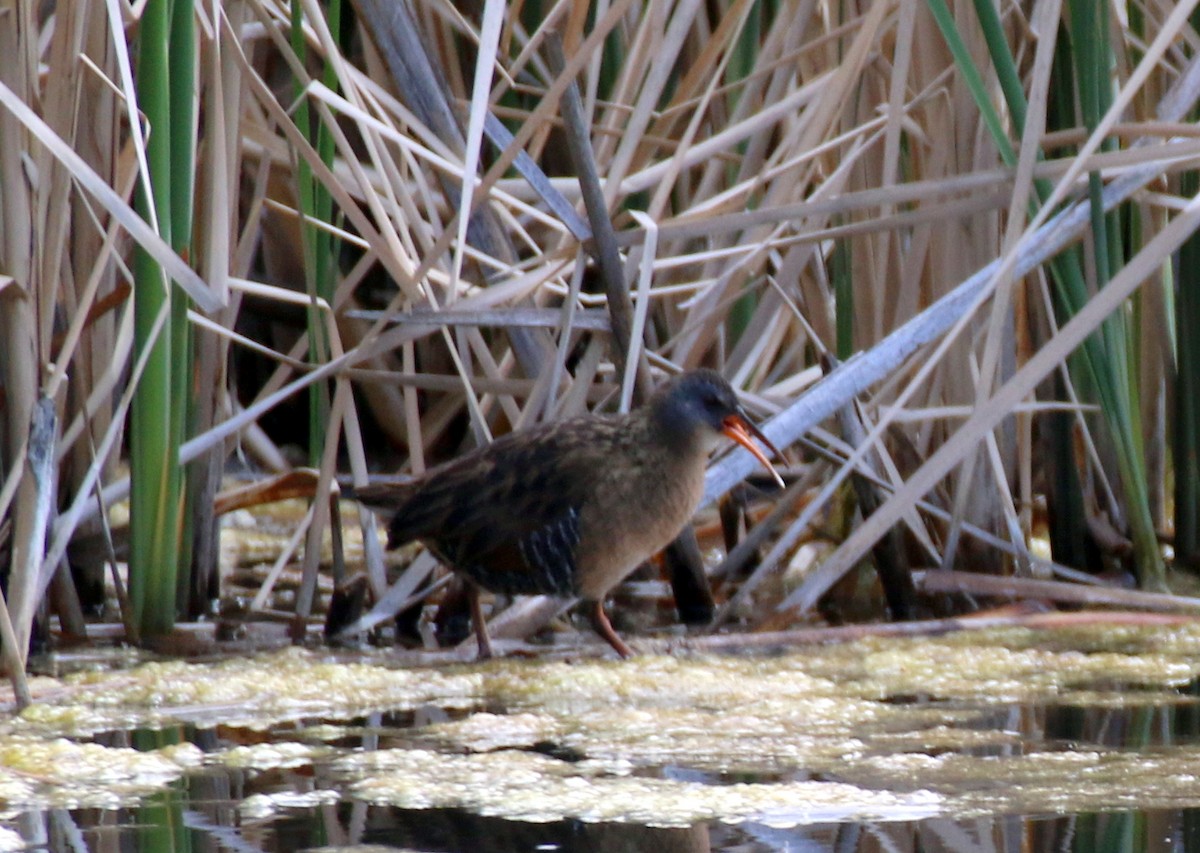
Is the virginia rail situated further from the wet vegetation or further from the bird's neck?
the wet vegetation

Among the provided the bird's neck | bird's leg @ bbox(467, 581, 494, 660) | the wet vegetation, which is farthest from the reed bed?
bird's leg @ bbox(467, 581, 494, 660)

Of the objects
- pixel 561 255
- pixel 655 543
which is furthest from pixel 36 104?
pixel 655 543

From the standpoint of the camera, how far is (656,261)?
13.1 ft

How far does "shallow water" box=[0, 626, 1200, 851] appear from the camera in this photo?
88.2 inches

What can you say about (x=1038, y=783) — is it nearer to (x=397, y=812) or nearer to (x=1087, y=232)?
(x=397, y=812)

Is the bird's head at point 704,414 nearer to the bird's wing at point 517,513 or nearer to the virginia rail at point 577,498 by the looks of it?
the virginia rail at point 577,498

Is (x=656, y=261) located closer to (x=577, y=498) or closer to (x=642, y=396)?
(x=642, y=396)

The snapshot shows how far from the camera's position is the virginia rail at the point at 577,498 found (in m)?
3.70

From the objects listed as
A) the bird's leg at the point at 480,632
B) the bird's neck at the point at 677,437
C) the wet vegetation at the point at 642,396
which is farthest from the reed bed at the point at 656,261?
the bird's leg at the point at 480,632

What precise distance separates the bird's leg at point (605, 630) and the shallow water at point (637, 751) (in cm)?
12

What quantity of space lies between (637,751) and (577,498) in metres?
1.07

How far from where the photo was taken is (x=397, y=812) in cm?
237

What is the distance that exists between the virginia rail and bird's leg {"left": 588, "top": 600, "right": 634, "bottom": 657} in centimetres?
2

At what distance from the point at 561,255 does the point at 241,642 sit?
1.05 metres
